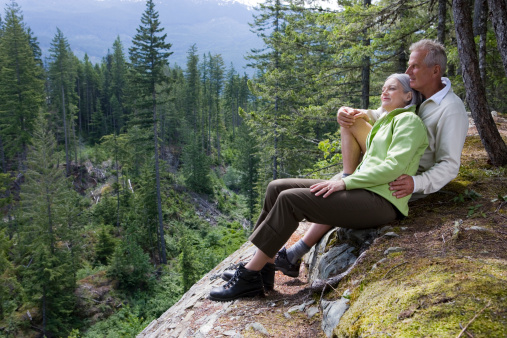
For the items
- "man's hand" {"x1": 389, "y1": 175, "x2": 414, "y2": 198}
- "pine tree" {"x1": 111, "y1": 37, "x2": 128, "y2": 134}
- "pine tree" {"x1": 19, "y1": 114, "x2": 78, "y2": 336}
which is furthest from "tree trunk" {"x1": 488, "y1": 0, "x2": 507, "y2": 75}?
"pine tree" {"x1": 111, "y1": 37, "x2": 128, "y2": 134}

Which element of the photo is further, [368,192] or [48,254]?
[48,254]

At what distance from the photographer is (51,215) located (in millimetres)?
18438

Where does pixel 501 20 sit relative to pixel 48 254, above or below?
above

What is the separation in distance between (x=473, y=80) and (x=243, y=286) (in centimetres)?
348

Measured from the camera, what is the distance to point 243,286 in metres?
3.38

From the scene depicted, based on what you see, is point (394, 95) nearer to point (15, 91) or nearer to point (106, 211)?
point (106, 211)

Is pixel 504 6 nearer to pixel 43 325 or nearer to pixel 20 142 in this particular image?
A: pixel 43 325

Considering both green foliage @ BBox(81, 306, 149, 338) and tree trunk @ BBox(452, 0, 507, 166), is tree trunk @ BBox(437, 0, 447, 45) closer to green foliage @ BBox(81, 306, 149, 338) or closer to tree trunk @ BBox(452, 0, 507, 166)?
tree trunk @ BBox(452, 0, 507, 166)

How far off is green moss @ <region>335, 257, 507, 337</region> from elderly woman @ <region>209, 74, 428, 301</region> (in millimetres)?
Answer: 666

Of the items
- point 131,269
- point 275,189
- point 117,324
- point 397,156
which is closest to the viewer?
point 397,156

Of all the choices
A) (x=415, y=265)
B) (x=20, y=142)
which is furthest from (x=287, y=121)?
(x=20, y=142)

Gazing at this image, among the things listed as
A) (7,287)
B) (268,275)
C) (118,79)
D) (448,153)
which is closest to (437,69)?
(448,153)

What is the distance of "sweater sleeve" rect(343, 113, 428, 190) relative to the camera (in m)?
2.85

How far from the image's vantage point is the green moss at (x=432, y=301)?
1647mm
